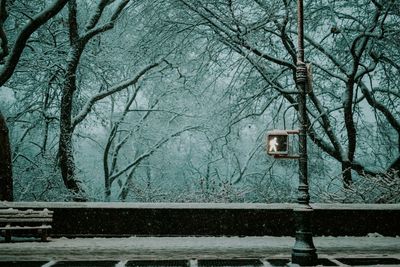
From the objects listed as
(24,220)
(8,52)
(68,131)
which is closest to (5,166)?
(24,220)

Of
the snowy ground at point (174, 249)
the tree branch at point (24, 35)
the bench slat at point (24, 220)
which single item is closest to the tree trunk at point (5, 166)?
the tree branch at point (24, 35)

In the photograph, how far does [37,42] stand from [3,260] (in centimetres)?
1196

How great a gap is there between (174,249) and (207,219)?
2.34 metres

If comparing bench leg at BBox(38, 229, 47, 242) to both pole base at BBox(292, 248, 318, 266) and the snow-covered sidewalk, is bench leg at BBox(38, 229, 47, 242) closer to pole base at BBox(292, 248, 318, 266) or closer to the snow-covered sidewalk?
the snow-covered sidewalk

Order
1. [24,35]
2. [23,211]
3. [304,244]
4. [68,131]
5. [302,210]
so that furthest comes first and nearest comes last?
1. [68,131]
2. [24,35]
3. [23,211]
4. [302,210]
5. [304,244]

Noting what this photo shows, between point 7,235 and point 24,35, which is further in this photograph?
point 24,35

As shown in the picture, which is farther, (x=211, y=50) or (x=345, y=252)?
(x=211, y=50)

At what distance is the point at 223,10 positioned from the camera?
1588 centimetres

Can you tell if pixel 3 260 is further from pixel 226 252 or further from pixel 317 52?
pixel 317 52

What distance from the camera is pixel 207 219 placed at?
44.5 ft

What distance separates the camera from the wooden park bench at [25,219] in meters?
12.7

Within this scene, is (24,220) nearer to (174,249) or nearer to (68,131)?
(174,249)

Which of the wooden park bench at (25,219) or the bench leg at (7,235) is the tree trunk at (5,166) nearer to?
the wooden park bench at (25,219)

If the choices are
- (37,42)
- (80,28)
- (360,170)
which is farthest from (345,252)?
(80,28)
